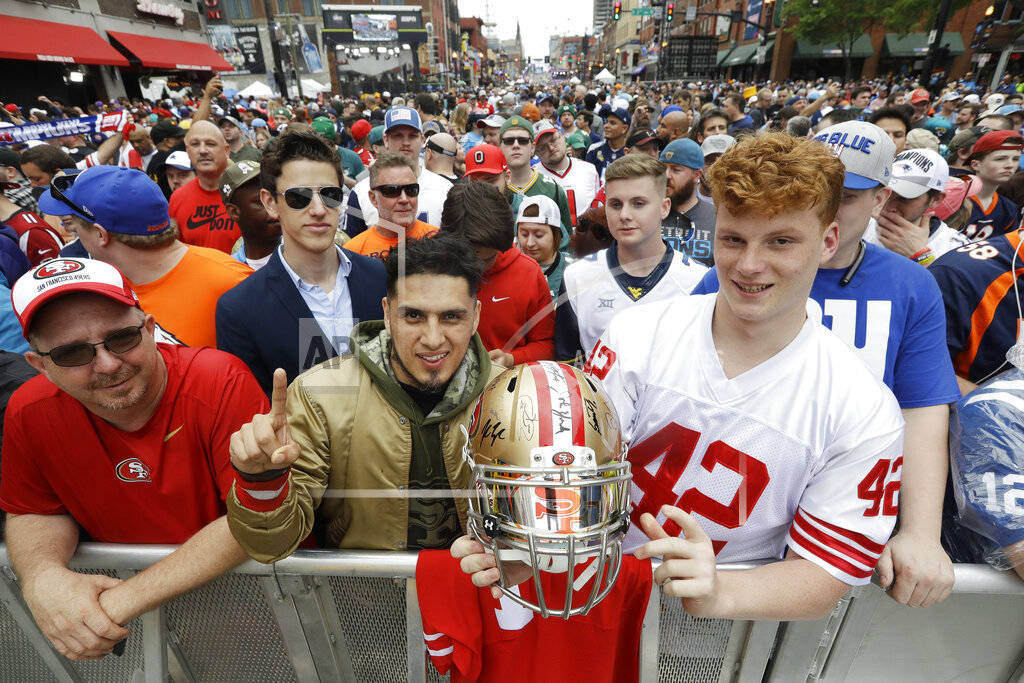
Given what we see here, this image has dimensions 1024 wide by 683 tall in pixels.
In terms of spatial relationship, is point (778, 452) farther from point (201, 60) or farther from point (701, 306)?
point (201, 60)

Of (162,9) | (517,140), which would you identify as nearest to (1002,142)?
(517,140)

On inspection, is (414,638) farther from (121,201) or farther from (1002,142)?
(1002,142)

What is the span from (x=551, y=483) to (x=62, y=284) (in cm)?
181

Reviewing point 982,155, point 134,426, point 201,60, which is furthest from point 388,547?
point 201,60

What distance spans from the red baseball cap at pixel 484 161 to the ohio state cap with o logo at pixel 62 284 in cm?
369

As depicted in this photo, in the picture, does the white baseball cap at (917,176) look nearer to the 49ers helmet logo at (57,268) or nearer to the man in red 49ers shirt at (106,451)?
the man in red 49ers shirt at (106,451)

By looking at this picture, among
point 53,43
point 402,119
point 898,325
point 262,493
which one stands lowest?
point 262,493

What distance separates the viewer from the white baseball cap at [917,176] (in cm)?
311

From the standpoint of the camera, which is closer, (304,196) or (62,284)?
(62,284)

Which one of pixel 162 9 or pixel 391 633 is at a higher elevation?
pixel 162 9

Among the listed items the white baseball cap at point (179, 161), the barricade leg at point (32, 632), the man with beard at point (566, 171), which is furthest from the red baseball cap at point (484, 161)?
the barricade leg at point (32, 632)

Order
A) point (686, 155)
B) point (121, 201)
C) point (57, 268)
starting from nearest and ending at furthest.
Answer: point (57, 268)
point (121, 201)
point (686, 155)

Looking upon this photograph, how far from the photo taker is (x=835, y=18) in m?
39.3

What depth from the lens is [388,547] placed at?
209 cm
